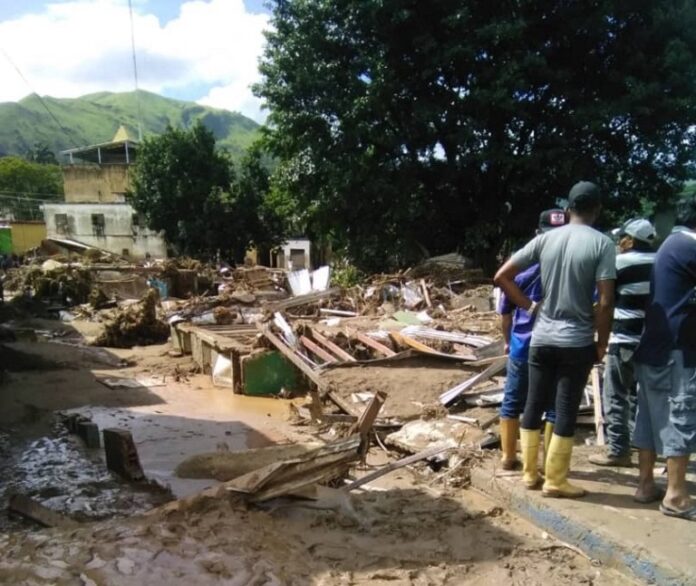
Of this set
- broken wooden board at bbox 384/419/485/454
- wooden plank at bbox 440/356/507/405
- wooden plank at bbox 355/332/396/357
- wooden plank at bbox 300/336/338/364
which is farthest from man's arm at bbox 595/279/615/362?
wooden plank at bbox 300/336/338/364

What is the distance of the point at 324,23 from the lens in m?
16.0

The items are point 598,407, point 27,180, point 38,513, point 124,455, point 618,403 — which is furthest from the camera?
point 27,180

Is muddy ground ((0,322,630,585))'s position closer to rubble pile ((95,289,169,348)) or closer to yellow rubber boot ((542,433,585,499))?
yellow rubber boot ((542,433,585,499))

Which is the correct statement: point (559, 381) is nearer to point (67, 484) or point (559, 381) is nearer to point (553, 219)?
point (553, 219)

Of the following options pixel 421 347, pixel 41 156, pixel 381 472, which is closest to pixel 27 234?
pixel 41 156

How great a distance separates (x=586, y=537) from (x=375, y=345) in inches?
229

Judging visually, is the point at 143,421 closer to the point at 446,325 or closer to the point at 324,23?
the point at 446,325

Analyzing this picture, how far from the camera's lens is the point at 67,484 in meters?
5.49

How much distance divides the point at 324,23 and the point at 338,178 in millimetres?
4299

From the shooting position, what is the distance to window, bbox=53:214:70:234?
4250cm

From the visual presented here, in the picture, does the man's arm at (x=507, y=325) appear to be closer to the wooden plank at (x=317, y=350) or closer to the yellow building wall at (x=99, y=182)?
the wooden plank at (x=317, y=350)

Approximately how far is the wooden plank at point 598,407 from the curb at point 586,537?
1.31 m

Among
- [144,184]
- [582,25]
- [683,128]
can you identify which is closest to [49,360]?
[582,25]

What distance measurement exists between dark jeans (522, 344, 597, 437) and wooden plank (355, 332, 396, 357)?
16.2 ft
